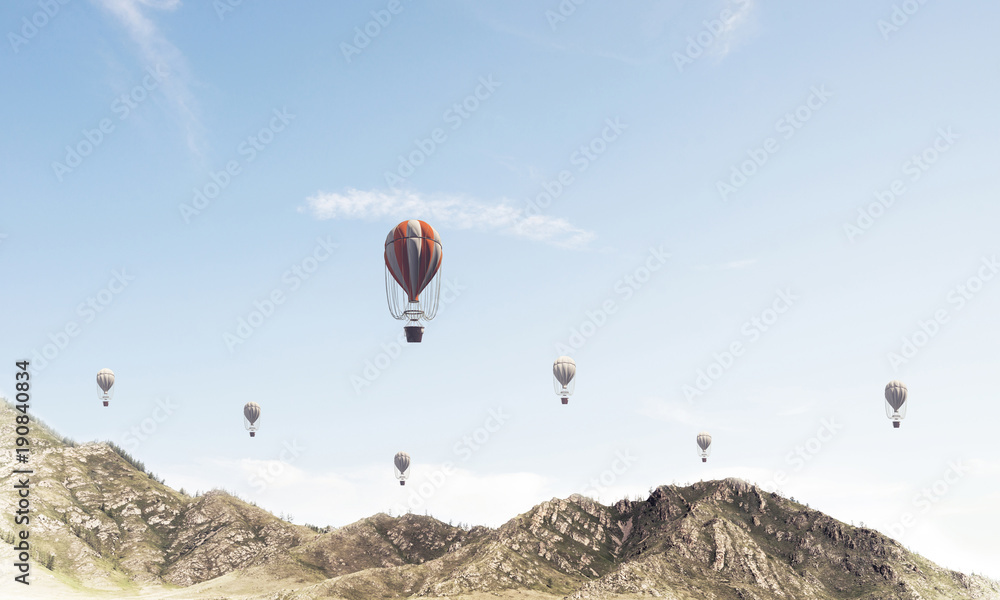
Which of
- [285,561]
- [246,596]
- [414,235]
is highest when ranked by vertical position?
[414,235]

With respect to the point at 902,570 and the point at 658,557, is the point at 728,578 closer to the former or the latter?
the point at 658,557

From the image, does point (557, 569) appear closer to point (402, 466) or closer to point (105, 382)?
point (402, 466)

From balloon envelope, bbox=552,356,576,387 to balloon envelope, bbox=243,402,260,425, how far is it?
75.9 metres

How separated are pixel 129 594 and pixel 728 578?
127 meters

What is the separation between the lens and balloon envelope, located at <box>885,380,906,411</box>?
13475cm

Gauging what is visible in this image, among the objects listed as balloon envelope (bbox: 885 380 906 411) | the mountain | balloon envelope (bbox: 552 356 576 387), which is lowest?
the mountain

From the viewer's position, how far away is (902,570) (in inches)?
7003

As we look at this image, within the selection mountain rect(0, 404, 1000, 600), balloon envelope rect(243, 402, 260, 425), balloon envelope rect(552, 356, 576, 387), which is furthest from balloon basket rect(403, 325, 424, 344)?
balloon envelope rect(243, 402, 260, 425)

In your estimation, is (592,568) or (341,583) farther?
(592,568)

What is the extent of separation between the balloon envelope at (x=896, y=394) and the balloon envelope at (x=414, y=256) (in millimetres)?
83146

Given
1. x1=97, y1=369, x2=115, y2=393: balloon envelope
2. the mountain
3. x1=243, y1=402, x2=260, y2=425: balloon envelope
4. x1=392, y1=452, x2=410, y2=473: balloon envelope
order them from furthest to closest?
x1=392, y1=452, x2=410, y2=473: balloon envelope
x1=243, y1=402, x2=260, y2=425: balloon envelope
the mountain
x1=97, y1=369, x2=115, y2=393: balloon envelope

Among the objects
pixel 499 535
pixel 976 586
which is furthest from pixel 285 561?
pixel 976 586

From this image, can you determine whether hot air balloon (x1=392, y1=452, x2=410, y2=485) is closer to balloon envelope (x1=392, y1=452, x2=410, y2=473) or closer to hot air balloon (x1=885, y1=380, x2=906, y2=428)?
balloon envelope (x1=392, y1=452, x2=410, y2=473)

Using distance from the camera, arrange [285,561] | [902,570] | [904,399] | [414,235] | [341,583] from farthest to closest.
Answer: [285,561]
[902,570]
[341,583]
[904,399]
[414,235]
